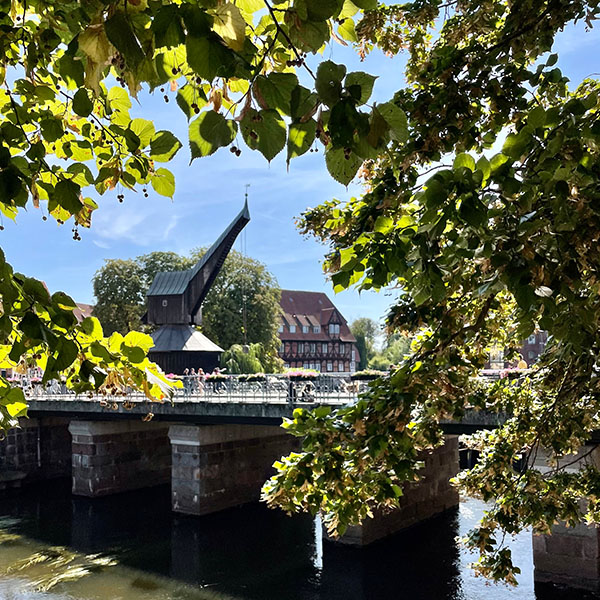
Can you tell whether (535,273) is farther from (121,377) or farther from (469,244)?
(121,377)

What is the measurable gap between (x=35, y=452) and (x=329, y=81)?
32.5 metres

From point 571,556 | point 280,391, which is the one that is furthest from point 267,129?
point 280,391

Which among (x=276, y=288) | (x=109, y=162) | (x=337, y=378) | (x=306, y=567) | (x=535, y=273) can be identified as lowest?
(x=306, y=567)

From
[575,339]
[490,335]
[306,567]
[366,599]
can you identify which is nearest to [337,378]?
[306,567]

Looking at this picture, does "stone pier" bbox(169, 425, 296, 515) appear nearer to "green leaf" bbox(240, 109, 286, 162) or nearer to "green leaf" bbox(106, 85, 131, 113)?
"green leaf" bbox(106, 85, 131, 113)

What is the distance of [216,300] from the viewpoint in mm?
47688

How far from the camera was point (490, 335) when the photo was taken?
577 centimetres

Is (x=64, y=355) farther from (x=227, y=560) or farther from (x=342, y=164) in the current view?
(x=227, y=560)

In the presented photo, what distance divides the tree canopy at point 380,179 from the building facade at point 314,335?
67.5 m

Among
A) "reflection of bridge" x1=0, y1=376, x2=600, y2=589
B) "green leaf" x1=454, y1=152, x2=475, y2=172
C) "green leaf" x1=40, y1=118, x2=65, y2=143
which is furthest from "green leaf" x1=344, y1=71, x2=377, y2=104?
"reflection of bridge" x1=0, y1=376, x2=600, y2=589

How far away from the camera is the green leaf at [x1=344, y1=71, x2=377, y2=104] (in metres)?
1.47

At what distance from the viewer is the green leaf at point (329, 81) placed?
1.43 m

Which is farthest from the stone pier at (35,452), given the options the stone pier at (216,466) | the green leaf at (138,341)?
the green leaf at (138,341)

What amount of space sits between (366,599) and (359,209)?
40.7 feet
